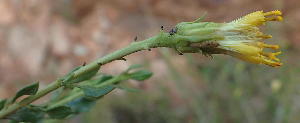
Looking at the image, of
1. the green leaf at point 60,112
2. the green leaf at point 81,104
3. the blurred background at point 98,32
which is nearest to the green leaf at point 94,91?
the green leaf at point 60,112

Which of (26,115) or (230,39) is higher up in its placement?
(230,39)

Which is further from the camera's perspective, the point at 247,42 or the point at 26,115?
the point at 26,115

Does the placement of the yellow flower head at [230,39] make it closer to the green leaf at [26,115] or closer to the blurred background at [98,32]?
the green leaf at [26,115]

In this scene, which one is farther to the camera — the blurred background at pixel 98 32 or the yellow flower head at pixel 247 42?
the blurred background at pixel 98 32

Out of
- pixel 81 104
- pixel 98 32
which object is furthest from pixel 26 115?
pixel 98 32

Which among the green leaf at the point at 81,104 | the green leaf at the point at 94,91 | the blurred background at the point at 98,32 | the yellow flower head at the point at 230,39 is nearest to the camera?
the yellow flower head at the point at 230,39

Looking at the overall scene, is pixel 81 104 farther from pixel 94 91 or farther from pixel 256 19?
pixel 256 19

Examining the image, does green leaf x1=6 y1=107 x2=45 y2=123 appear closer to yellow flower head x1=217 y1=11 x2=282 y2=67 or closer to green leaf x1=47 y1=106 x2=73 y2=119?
green leaf x1=47 y1=106 x2=73 y2=119

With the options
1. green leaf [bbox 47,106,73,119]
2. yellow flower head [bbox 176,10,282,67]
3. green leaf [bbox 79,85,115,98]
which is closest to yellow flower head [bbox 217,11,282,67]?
yellow flower head [bbox 176,10,282,67]
